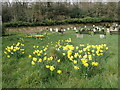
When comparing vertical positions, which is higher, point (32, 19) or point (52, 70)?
point (32, 19)

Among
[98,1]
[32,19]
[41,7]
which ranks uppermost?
[98,1]

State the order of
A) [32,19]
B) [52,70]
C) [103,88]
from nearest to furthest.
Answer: [103,88]
[52,70]
[32,19]

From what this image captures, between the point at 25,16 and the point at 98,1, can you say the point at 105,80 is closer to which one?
the point at 25,16

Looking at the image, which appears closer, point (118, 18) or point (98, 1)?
point (118, 18)

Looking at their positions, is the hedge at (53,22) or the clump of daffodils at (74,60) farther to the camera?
the hedge at (53,22)

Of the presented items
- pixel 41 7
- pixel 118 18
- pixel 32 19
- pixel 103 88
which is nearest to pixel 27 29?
pixel 32 19

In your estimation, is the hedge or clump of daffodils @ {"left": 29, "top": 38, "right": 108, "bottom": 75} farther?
the hedge

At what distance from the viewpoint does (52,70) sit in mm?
2494

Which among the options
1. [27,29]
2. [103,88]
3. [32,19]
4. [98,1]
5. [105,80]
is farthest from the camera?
[98,1]

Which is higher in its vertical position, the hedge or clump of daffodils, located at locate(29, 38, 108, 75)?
the hedge

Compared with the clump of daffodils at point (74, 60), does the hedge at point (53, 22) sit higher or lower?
higher

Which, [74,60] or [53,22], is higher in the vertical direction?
[53,22]

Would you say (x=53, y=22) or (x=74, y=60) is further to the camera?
(x=53, y=22)

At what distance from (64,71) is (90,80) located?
0.63 m
